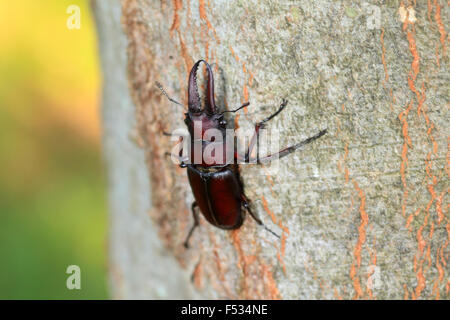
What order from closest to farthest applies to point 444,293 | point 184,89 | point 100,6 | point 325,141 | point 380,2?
1. point 380,2
2. point 325,141
3. point 444,293
4. point 184,89
5. point 100,6

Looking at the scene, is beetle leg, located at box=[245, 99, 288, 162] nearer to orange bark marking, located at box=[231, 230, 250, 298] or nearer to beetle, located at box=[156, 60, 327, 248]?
beetle, located at box=[156, 60, 327, 248]

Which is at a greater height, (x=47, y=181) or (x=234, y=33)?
(x=234, y=33)

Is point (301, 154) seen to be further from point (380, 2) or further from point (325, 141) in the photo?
point (380, 2)

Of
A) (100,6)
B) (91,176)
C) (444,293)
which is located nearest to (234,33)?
(100,6)

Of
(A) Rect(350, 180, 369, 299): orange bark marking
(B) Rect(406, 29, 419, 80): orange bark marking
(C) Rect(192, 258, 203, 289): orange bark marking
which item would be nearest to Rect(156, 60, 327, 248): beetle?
(C) Rect(192, 258, 203, 289): orange bark marking

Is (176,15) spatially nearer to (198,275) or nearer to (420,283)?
(198,275)

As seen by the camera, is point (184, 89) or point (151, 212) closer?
point (184, 89)

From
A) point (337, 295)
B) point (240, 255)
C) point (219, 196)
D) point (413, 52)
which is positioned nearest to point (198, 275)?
point (240, 255)
